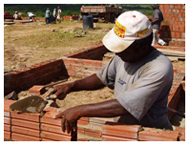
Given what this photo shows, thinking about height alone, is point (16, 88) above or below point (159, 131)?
below

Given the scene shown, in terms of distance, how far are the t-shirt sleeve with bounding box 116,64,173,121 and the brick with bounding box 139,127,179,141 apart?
1.10ft

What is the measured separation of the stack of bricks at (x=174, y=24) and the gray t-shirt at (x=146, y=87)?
8811mm

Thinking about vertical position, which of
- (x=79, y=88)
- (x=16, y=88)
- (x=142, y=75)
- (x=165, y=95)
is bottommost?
(x=16, y=88)

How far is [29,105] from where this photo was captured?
9.46 ft

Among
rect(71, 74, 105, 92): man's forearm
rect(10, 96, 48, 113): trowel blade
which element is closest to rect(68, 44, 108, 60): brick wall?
rect(10, 96, 48, 113): trowel blade

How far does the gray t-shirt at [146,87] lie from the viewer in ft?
6.52

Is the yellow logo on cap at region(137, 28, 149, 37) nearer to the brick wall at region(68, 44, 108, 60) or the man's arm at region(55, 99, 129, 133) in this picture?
the man's arm at region(55, 99, 129, 133)

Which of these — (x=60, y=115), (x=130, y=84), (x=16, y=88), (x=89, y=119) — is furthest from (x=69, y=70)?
(x=130, y=84)

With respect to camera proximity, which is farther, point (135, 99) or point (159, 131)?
point (159, 131)

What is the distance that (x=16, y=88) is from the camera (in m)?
5.05

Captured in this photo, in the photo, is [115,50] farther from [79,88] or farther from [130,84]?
[79,88]

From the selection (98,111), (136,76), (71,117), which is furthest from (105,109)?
(136,76)

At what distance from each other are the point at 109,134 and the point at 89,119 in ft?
3.00

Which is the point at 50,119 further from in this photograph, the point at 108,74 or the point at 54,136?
the point at 108,74
